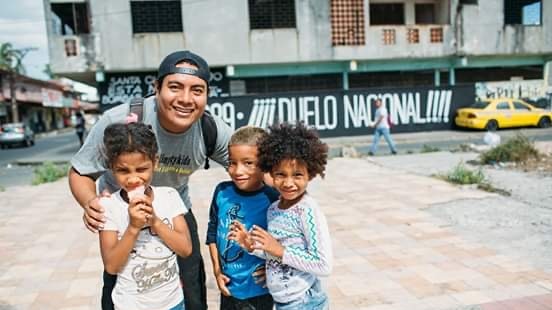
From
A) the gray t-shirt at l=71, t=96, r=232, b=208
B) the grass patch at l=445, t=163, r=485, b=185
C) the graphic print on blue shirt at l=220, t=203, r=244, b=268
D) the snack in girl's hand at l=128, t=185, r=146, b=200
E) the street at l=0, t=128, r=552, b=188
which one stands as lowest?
the street at l=0, t=128, r=552, b=188

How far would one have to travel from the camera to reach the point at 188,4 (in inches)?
674

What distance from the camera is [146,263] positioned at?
189 cm

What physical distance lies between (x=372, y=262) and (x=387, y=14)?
20433 millimetres

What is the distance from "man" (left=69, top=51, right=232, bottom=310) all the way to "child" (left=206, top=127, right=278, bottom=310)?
0.27m

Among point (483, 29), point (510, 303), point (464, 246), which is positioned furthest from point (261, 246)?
point (483, 29)

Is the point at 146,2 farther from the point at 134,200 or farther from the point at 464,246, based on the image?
the point at 134,200

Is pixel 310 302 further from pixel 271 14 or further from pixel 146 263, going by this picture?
pixel 271 14

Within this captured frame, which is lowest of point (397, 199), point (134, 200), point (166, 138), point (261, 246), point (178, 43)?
point (397, 199)

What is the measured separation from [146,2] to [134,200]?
1710 cm

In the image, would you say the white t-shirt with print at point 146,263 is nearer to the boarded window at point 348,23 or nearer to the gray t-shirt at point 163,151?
the gray t-shirt at point 163,151

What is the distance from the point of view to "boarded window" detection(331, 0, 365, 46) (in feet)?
60.2

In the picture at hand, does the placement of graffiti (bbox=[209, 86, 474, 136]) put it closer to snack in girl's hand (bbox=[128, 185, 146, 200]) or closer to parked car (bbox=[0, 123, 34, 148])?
parked car (bbox=[0, 123, 34, 148])

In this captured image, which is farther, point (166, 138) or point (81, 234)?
point (81, 234)

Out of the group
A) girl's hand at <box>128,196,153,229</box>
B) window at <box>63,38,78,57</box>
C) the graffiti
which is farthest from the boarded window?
girl's hand at <box>128,196,153,229</box>
